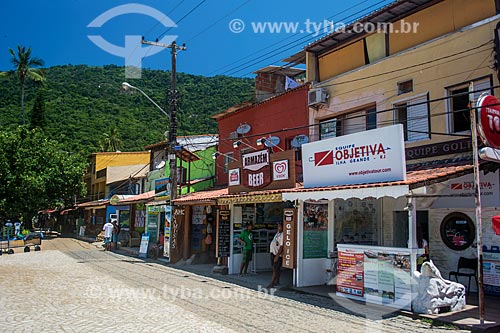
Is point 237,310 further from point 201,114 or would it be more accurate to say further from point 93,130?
point 93,130

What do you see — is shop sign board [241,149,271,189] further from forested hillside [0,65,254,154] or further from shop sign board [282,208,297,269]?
forested hillside [0,65,254,154]

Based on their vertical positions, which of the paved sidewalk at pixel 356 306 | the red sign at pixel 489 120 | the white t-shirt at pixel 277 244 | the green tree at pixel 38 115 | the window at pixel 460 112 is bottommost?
the paved sidewalk at pixel 356 306

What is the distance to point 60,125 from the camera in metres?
58.7

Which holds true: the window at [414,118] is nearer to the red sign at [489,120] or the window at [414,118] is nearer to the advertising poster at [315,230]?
the red sign at [489,120]

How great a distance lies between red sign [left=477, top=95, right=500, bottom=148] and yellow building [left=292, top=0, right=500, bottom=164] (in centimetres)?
62

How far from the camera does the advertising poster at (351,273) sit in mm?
10531

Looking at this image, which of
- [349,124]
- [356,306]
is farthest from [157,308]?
[349,124]

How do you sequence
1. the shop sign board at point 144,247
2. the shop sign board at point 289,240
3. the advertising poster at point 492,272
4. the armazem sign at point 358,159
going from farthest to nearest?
the shop sign board at point 144,247
the shop sign board at point 289,240
the advertising poster at point 492,272
the armazem sign at point 358,159

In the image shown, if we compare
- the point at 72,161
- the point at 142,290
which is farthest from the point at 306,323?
the point at 72,161

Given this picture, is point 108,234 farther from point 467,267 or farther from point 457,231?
point 467,267

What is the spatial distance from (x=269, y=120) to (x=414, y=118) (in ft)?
24.3

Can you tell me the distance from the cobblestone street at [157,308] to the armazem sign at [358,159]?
3.04 metres

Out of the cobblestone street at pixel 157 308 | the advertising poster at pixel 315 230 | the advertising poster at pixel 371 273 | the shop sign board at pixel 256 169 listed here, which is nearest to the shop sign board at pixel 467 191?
the advertising poster at pixel 371 273

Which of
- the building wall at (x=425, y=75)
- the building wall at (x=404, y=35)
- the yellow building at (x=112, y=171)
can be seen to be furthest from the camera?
the yellow building at (x=112, y=171)
